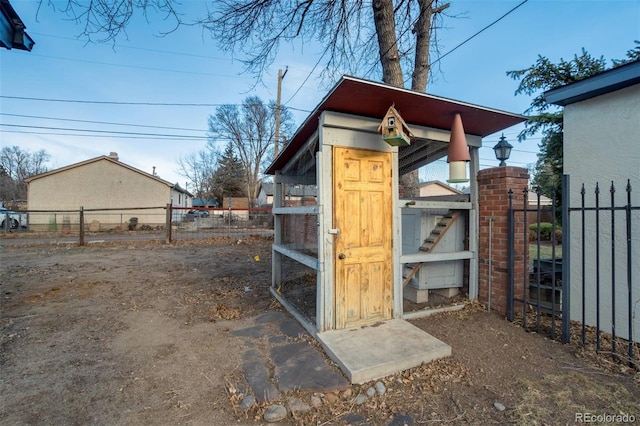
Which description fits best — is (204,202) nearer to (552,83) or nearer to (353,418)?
(552,83)

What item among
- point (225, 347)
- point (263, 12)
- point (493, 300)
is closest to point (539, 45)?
point (493, 300)

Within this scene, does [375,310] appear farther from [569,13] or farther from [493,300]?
[569,13]

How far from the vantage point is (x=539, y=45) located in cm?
600

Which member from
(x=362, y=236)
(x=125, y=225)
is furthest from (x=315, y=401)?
(x=125, y=225)

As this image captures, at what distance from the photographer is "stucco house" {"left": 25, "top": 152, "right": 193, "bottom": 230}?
19.0m

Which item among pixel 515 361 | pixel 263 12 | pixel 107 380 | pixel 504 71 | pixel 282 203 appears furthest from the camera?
pixel 263 12

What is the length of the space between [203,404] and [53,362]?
70.9 inches

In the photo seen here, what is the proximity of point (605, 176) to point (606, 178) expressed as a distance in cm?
3

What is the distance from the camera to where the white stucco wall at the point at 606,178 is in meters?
3.13

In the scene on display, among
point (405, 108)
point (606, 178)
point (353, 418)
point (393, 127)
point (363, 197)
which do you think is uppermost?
point (405, 108)

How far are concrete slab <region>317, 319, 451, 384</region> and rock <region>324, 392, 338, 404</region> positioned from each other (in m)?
0.21

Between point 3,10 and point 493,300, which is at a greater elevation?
point 3,10

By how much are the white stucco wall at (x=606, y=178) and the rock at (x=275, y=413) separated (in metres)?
3.38

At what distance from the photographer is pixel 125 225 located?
18.8 meters
